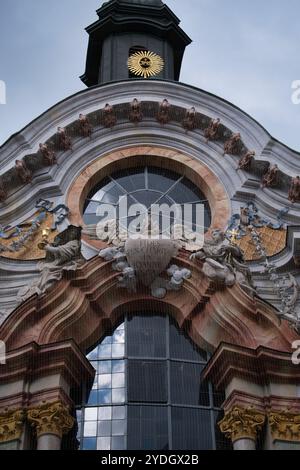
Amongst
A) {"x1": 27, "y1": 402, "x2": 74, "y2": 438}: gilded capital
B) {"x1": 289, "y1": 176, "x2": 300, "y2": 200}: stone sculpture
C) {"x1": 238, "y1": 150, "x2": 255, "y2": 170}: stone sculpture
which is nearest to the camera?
{"x1": 27, "y1": 402, "x2": 74, "y2": 438}: gilded capital

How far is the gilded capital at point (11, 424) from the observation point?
39.7 ft

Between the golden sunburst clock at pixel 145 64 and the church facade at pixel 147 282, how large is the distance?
3.86 meters

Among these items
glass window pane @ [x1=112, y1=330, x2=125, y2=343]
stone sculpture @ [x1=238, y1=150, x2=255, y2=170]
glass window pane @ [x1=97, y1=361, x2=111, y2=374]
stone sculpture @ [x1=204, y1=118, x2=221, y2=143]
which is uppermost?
stone sculpture @ [x1=204, y1=118, x2=221, y2=143]

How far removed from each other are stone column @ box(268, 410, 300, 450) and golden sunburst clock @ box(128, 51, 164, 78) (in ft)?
36.8

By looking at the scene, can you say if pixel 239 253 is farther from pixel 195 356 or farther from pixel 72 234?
pixel 72 234

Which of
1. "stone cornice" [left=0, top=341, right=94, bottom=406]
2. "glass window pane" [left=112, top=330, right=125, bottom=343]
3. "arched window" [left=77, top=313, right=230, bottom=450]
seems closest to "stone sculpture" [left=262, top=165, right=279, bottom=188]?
"arched window" [left=77, top=313, right=230, bottom=450]

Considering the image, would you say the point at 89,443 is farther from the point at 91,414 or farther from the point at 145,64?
the point at 145,64

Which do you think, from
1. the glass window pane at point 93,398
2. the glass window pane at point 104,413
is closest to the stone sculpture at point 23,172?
the glass window pane at point 93,398

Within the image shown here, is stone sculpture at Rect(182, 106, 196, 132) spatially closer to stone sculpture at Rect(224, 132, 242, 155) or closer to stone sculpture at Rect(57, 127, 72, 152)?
stone sculpture at Rect(224, 132, 242, 155)

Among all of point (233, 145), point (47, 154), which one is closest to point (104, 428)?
point (47, 154)

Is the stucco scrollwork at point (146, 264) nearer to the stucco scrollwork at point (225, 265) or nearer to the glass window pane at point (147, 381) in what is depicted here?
the stucco scrollwork at point (225, 265)

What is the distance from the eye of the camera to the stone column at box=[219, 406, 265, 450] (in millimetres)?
12102

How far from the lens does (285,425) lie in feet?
40.3
